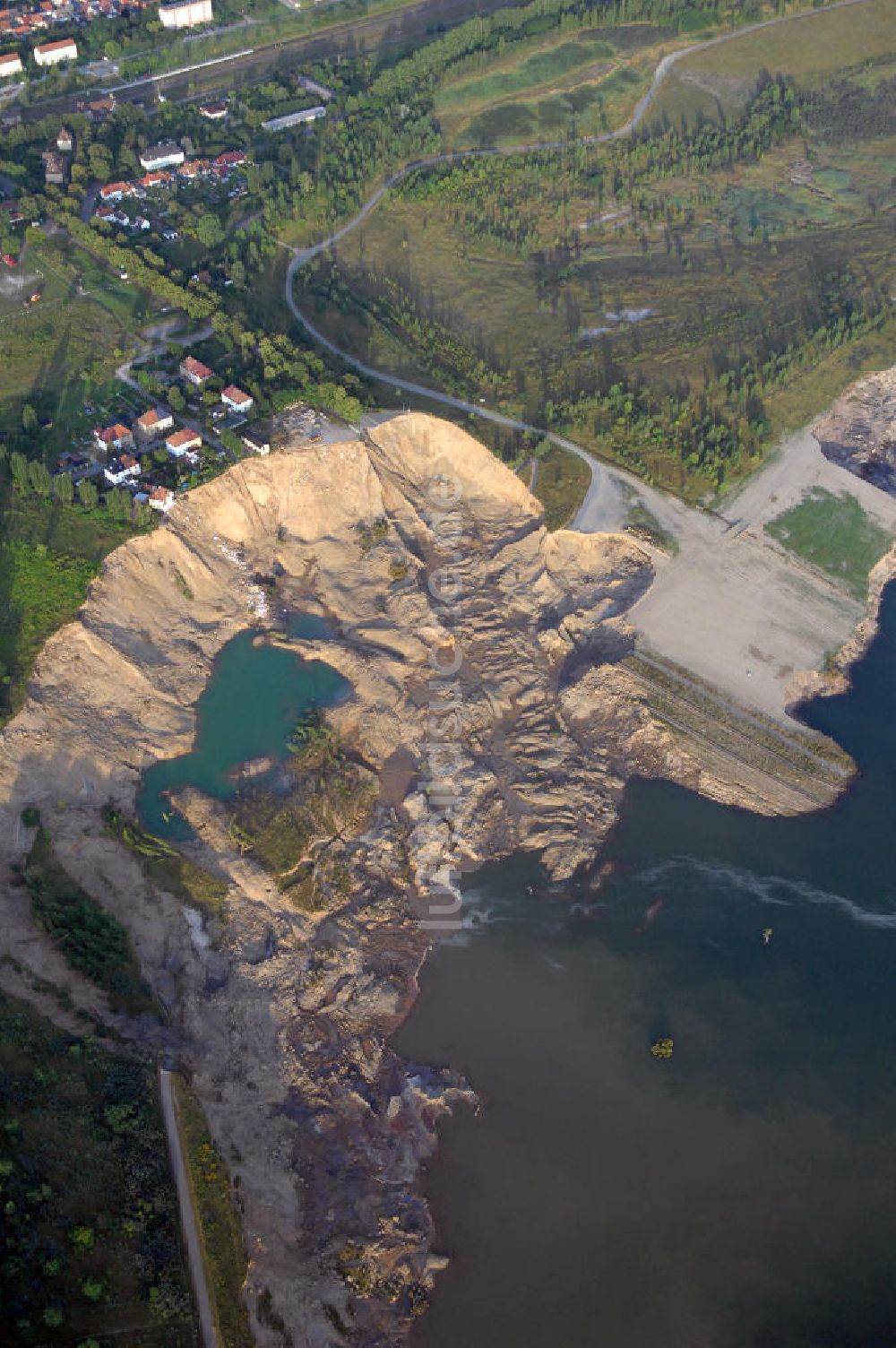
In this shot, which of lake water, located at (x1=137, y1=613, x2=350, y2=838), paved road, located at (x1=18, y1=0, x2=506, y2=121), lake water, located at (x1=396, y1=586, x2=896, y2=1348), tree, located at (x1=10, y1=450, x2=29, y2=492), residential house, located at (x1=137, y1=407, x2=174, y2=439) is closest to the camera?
lake water, located at (x1=396, y1=586, x2=896, y2=1348)

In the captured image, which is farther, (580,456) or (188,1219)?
(580,456)

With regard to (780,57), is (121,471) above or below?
below

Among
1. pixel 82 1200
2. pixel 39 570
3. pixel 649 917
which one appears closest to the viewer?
pixel 82 1200

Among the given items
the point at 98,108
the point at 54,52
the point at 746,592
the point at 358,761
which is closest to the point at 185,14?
the point at 54,52

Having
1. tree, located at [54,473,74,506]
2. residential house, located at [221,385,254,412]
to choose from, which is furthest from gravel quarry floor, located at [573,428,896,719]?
tree, located at [54,473,74,506]

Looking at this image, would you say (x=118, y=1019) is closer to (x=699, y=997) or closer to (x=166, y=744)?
(x=166, y=744)

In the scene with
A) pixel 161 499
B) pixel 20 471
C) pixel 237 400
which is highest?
pixel 20 471

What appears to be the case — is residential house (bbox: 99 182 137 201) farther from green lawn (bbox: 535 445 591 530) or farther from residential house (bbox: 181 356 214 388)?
green lawn (bbox: 535 445 591 530)

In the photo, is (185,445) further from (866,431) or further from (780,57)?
(780,57)
